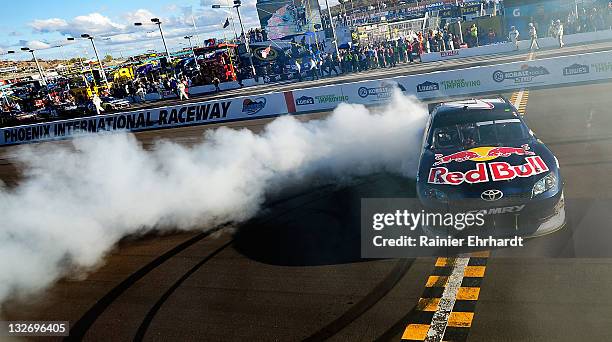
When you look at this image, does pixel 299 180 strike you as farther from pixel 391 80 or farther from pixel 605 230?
pixel 391 80

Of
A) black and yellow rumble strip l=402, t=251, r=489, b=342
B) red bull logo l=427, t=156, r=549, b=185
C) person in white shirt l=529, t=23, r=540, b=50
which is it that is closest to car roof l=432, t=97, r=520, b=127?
red bull logo l=427, t=156, r=549, b=185

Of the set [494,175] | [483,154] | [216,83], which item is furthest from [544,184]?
[216,83]

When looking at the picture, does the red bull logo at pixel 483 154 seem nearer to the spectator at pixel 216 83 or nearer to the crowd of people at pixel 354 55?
the crowd of people at pixel 354 55

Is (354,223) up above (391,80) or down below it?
below

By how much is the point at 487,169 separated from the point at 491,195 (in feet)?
1.64

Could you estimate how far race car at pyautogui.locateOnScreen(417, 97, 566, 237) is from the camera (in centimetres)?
499

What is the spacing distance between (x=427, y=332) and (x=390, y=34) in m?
35.6

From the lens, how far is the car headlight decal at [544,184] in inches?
198

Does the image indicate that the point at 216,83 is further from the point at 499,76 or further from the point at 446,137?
the point at 446,137

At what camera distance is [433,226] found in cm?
539

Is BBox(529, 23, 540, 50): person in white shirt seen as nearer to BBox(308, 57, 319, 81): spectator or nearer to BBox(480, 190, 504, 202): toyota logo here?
BBox(308, 57, 319, 81): spectator

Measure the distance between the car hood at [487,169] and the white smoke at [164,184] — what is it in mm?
2234

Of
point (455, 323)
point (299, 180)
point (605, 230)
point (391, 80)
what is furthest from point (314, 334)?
point (391, 80)

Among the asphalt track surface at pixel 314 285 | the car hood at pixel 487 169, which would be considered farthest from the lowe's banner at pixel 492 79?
the car hood at pixel 487 169
